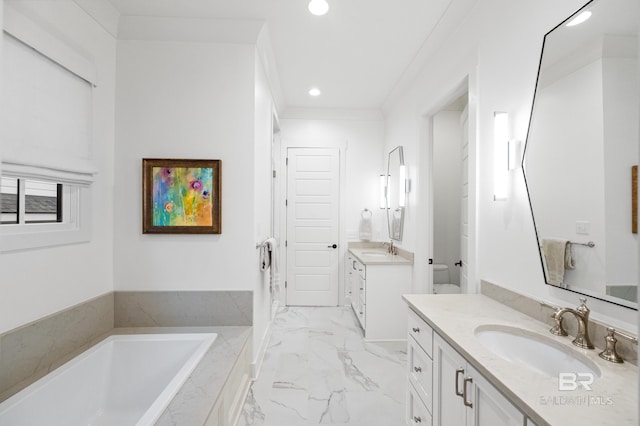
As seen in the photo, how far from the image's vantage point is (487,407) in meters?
0.98

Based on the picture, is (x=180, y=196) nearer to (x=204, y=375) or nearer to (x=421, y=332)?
(x=204, y=375)

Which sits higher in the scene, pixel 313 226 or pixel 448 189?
pixel 448 189

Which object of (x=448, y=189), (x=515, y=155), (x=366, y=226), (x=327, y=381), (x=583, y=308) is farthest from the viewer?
(x=366, y=226)

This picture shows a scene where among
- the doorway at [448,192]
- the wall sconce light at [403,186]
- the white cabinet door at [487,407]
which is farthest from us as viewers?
the doorway at [448,192]

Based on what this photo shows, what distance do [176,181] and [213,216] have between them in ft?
1.24

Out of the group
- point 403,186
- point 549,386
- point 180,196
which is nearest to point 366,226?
point 403,186

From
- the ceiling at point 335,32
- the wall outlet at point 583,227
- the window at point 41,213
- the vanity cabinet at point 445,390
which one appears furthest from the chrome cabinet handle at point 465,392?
the ceiling at point 335,32

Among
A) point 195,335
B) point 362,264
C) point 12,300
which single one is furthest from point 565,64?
point 12,300

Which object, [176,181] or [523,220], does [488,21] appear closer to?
[523,220]

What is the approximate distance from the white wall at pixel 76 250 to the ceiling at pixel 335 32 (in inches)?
15.3

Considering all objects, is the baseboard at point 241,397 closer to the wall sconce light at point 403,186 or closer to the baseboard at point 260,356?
the baseboard at point 260,356

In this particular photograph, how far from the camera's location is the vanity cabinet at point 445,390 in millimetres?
949

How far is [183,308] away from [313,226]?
2209mm

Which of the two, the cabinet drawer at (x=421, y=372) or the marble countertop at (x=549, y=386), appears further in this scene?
the cabinet drawer at (x=421, y=372)
